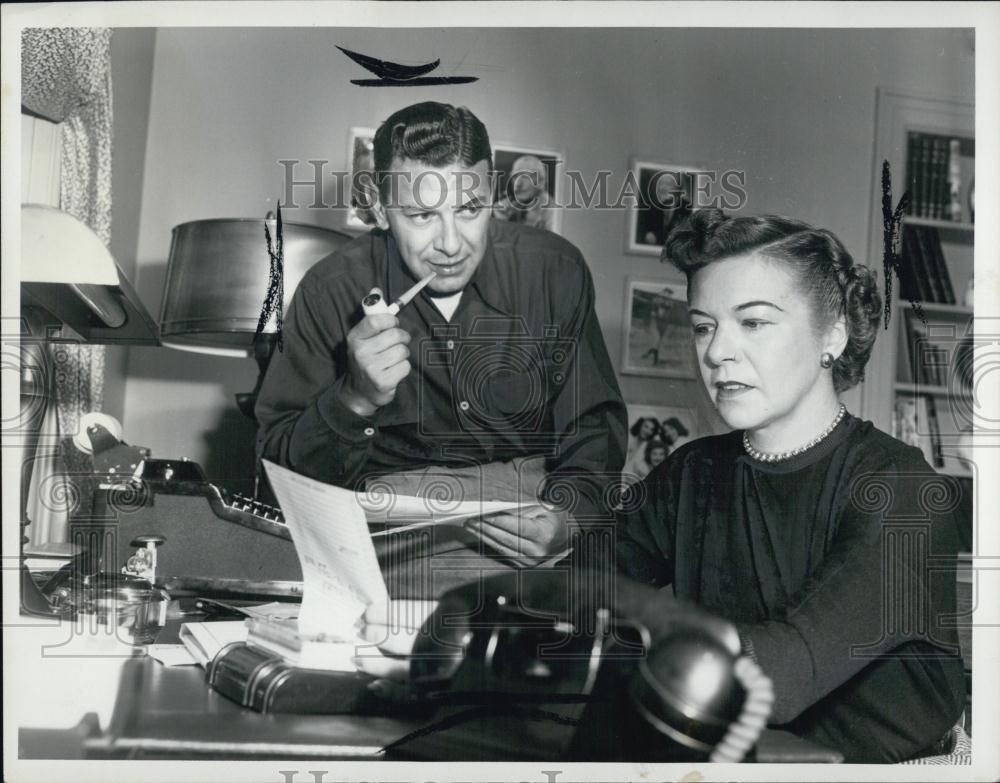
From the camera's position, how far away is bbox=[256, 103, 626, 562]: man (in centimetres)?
163

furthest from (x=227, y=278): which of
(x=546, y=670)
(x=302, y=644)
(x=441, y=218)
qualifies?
(x=546, y=670)

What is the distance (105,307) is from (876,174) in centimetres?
144

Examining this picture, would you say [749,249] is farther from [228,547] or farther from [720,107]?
[228,547]

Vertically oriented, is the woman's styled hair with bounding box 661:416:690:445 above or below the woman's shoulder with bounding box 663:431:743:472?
above

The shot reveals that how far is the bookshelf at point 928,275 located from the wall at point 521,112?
5cm

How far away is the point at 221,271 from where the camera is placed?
5.56 feet

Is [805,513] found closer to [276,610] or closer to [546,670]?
[546,670]

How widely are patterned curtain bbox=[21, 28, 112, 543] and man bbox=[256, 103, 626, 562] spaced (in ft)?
1.12

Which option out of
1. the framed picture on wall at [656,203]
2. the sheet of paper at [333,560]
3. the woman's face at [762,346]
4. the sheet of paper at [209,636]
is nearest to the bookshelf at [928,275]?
the woman's face at [762,346]

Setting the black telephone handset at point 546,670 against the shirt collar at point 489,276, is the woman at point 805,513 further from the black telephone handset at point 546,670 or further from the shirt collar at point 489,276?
the shirt collar at point 489,276

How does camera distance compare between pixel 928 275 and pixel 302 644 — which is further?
pixel 928 275

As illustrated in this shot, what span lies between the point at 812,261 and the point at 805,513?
0.44 metres

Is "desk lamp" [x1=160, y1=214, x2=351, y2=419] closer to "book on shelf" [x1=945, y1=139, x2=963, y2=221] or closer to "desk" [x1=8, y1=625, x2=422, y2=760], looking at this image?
"desk" [x1=8, y1=625, x2=422, y2=760]

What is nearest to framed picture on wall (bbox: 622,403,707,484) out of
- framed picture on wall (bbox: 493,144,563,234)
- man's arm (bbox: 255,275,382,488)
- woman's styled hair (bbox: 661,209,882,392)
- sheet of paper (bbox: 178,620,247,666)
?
Answer: woman's styled hair (bbox: 661,209,882,392)
